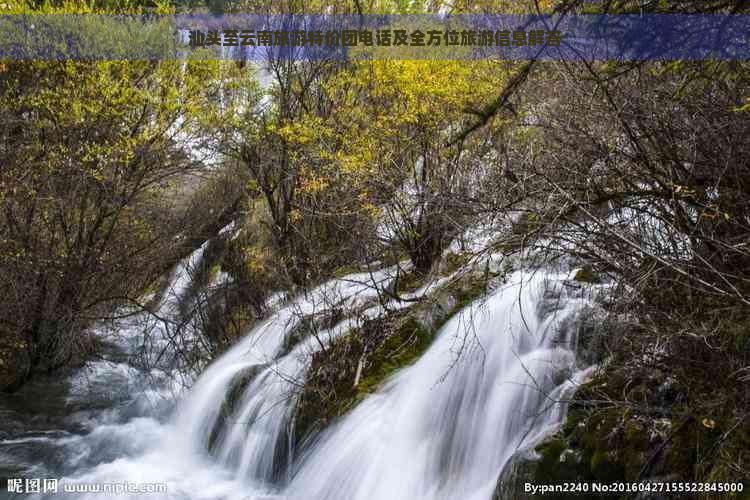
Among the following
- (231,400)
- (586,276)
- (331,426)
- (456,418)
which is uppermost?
(586,276)

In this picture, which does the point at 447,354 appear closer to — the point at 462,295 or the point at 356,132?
the point at 462,295

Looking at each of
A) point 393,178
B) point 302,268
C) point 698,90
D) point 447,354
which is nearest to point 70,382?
point 302,268

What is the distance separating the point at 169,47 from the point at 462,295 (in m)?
6.28

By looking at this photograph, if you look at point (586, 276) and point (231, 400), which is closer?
point (586, 276)

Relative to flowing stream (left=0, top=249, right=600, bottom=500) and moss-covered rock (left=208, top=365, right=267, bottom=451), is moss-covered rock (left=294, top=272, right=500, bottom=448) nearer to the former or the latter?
flowing stream (left=0, top=249, right=600, bottom=500)

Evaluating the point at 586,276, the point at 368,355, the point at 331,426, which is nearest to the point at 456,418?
the point at 331,426

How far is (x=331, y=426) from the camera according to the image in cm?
663

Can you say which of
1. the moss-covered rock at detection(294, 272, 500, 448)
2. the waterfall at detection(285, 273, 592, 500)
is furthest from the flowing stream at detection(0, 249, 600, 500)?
the moss-covered rock at detection(294, 272, 500, 448)

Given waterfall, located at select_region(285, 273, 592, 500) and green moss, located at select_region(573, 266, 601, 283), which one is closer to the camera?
waterfall, located at select_region(285, 273, 592, 500)

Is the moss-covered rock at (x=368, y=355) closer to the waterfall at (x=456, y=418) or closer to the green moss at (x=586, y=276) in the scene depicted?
the waterfall at (x=456, y=418)

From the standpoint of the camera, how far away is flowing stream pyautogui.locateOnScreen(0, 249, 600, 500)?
557 cm

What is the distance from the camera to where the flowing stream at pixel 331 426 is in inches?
219

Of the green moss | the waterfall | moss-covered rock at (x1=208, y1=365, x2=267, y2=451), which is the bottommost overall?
moss-covered rock at (x1=208, y1=365, x2=267, y2=451)

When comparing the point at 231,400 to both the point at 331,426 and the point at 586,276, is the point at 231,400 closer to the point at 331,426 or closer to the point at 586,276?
the point at 331,426
